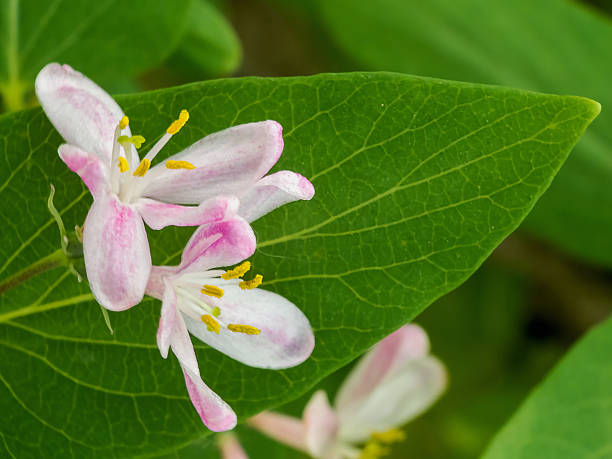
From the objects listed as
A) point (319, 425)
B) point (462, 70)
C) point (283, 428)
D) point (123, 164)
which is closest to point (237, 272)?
point (123, 164)

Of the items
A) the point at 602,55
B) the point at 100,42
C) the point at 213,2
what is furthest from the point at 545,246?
the point at 100,42

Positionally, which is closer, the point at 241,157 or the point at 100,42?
the point at 241,157

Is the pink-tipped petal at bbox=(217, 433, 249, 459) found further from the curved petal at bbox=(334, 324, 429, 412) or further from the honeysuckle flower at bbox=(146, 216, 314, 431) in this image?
the honeysuckle flower at bbox=(146, 216, 314, 431)

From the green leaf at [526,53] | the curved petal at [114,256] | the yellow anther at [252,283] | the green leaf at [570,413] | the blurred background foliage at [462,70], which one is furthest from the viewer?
the green leaf at [526,53]

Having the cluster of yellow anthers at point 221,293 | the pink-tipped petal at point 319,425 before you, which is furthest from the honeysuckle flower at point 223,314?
the pink-tipped petal at point 319,425

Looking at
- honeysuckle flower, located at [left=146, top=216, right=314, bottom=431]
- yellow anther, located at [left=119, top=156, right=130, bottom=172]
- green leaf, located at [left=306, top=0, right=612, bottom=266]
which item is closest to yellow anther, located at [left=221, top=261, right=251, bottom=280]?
honeysuckle flower, located at [left=146, top=216, right=314, bottom=431]

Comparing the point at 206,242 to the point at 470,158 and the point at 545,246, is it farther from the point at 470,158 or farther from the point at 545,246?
the point at 545,246

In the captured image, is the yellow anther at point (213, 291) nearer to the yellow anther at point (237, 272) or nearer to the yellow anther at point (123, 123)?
the yellow anther at point (237, 272)
